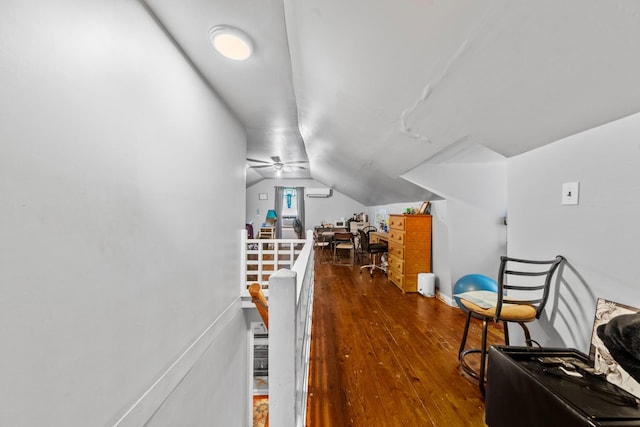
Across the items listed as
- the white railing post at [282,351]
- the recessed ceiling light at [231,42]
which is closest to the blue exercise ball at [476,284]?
the white railing post at [282,351]

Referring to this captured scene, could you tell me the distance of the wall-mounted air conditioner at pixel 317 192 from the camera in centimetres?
765

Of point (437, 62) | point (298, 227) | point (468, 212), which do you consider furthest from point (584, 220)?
point (298, 227)

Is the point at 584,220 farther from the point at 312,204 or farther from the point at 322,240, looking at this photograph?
the point at 312,204

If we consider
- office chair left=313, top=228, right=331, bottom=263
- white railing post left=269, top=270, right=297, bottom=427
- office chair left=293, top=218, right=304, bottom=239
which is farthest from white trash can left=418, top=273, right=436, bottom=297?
office chair left=293, top=218, right=304, bottom=239

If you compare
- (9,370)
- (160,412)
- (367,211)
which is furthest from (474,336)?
(367,211)

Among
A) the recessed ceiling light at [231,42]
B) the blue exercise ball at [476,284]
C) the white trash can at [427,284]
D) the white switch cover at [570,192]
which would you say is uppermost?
the recessed ceiling light at [231,42]

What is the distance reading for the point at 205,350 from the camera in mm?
1787

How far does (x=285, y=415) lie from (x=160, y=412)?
0.93 meters

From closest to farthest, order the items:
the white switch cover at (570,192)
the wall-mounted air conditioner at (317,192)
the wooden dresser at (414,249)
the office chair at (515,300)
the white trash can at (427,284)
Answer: the white switch cover at (570,192) < the office chair at (515,300) < the white trash can at (427,284) < the wooden dresser at (414,249) < the wall-mounted air conditioner at (317,192)

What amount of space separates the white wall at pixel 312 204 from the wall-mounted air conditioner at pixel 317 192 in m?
0.14

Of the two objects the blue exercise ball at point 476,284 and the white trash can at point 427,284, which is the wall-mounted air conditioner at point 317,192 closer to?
the white trash can at point 427,284

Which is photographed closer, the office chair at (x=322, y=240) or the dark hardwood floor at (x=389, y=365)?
the dark hardwood floor at (x=389, y=365)

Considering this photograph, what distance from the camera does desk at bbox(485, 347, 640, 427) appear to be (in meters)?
0.72

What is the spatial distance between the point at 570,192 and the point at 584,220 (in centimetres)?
16
